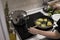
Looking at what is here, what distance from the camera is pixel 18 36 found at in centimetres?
112

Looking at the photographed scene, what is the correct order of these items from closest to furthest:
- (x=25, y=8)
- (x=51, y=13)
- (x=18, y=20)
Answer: (x=18, y=20) < (x=51, y=13) < (x=25, y=8)

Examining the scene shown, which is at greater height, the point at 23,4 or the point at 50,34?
the point at 23,4

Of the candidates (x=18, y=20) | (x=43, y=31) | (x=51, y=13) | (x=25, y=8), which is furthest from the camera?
(x=25, y=8)

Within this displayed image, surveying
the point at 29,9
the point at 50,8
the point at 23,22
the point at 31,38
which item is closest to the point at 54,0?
the point at 50,8

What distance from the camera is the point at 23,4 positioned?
150cm

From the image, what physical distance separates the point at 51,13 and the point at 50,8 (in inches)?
3.4

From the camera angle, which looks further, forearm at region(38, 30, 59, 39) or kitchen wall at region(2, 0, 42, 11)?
kitchen wall at region(2, 0, 42, 11)

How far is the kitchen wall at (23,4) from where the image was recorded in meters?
1.44

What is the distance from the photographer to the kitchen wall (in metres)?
1.44

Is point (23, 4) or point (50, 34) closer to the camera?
point (50, 34)

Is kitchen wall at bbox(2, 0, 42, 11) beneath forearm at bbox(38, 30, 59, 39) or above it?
above

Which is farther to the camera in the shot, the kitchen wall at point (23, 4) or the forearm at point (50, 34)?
the kitchen wall at point (23, 4)

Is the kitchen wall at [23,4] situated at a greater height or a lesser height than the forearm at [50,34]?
greater

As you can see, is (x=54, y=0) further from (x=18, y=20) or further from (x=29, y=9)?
(x=18, y=20)
